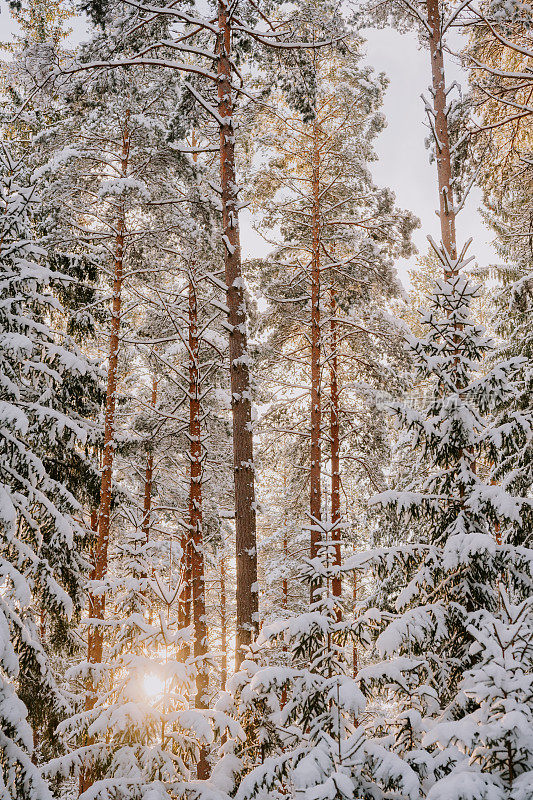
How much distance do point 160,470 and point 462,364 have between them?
43.4 feet

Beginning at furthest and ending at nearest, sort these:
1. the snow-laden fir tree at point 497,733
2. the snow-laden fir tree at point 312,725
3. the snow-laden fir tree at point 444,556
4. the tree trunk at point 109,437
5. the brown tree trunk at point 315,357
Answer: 1. the brown tree trunk at point 315,357
2. the tree trunk at point 109,437
3. the snow-laden fir tree at point 444,556
4. the snow-laden fir tree at point 312,725
5. the snow-laden fir tree at point 497,733

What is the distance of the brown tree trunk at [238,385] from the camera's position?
5832 mm

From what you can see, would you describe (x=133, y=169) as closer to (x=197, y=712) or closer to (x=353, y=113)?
(x=353, y=113)

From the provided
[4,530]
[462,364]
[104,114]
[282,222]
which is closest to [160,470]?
[282,222]

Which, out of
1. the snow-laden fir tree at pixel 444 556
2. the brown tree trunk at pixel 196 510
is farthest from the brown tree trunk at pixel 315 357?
the snow-laden fir tree at pixel 444 556

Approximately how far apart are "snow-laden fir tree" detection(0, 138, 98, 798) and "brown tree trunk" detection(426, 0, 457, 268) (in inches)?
216

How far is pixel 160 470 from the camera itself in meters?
16.8

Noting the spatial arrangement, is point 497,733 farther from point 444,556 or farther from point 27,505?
point 27,505

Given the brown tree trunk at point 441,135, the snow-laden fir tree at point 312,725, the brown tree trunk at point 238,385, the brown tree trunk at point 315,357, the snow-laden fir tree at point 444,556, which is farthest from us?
the brown tree trunk at point 315,357

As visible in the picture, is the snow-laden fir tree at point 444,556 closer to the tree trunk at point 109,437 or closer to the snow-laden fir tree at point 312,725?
the snow-laden fir tree at point 312,725

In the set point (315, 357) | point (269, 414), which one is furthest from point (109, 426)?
point (315, 357)

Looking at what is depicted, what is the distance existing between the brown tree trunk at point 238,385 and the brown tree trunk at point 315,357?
4309 millimetres

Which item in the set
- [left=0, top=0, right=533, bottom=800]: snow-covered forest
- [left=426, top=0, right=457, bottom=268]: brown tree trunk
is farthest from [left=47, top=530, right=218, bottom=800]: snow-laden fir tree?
[left=426, top=0, right=457, bottom=268]: brown tree trunk

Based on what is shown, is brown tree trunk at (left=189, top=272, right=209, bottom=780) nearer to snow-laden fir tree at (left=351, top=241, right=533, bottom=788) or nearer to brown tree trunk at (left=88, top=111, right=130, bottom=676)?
brown tree trunk at (left=88, top=111, right=130, bottom=676)
